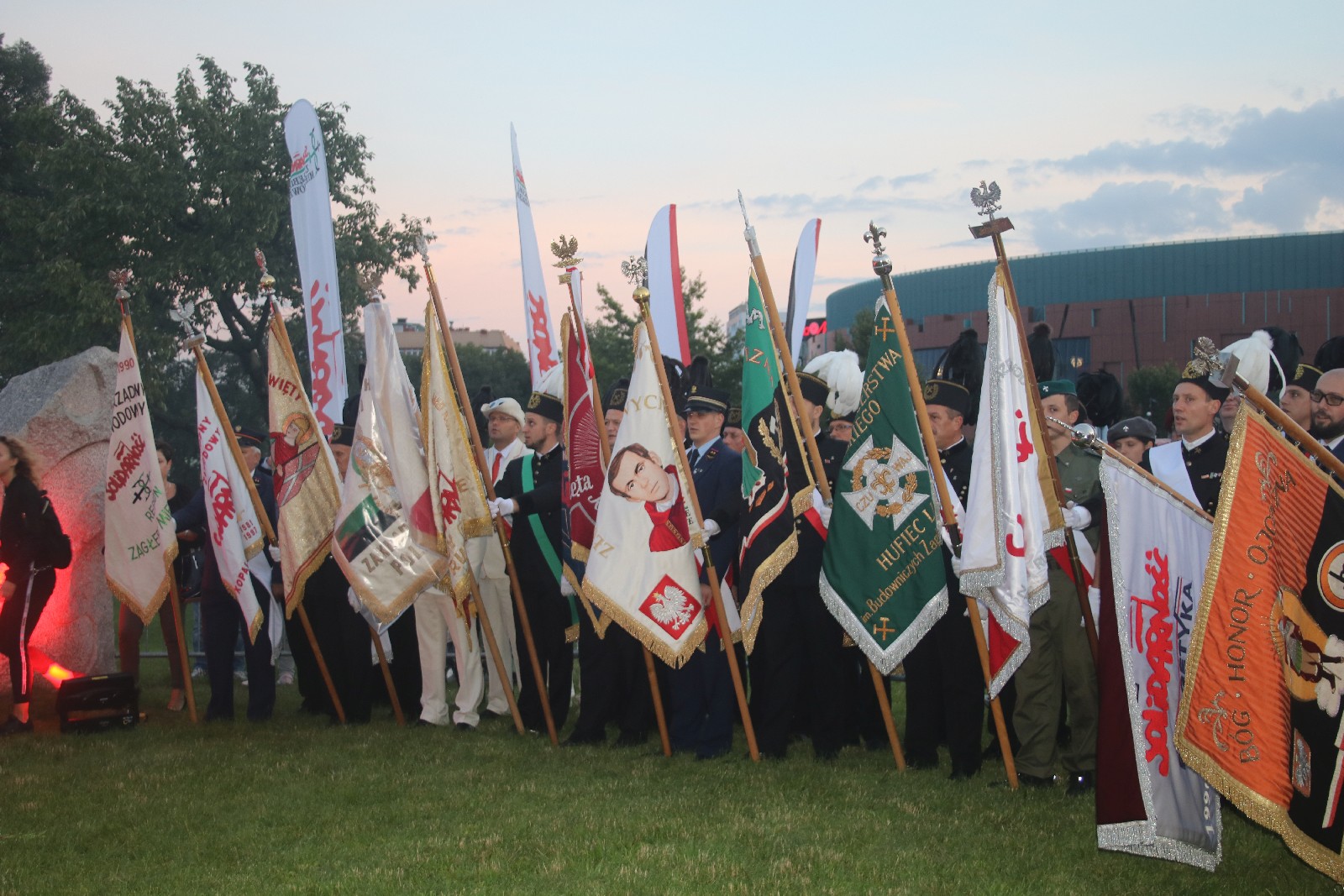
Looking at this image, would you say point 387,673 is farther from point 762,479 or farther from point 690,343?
point 690,343

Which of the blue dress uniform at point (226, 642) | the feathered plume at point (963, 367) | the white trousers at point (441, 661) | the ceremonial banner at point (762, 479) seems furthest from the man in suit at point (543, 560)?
the feathered plume at point (963, 367)

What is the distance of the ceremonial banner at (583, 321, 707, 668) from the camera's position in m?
7.08

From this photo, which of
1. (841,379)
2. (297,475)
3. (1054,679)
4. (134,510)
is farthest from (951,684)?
(134,510)

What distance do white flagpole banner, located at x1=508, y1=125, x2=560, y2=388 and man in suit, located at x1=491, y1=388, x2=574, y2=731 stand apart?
2415 millimetres

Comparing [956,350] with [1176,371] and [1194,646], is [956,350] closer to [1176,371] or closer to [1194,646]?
[1194,646]

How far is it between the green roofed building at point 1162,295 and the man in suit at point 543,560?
48885mm

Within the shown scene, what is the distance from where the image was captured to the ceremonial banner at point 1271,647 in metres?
4.10

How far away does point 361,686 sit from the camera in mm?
8773

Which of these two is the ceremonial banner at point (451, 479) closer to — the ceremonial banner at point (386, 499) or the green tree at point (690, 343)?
the ceremonial banner at point (386, 499)

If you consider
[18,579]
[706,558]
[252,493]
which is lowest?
[706,558]

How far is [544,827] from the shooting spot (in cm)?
565

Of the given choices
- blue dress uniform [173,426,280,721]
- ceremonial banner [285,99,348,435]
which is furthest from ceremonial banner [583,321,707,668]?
ceremonial banner [285,99,348,435]

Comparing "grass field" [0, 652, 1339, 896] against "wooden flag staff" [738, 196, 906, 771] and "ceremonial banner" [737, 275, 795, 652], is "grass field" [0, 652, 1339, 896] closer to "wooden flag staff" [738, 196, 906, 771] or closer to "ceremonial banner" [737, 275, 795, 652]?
"wooden flag staff" [738, 196, 906, 771]

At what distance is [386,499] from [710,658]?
250cm
